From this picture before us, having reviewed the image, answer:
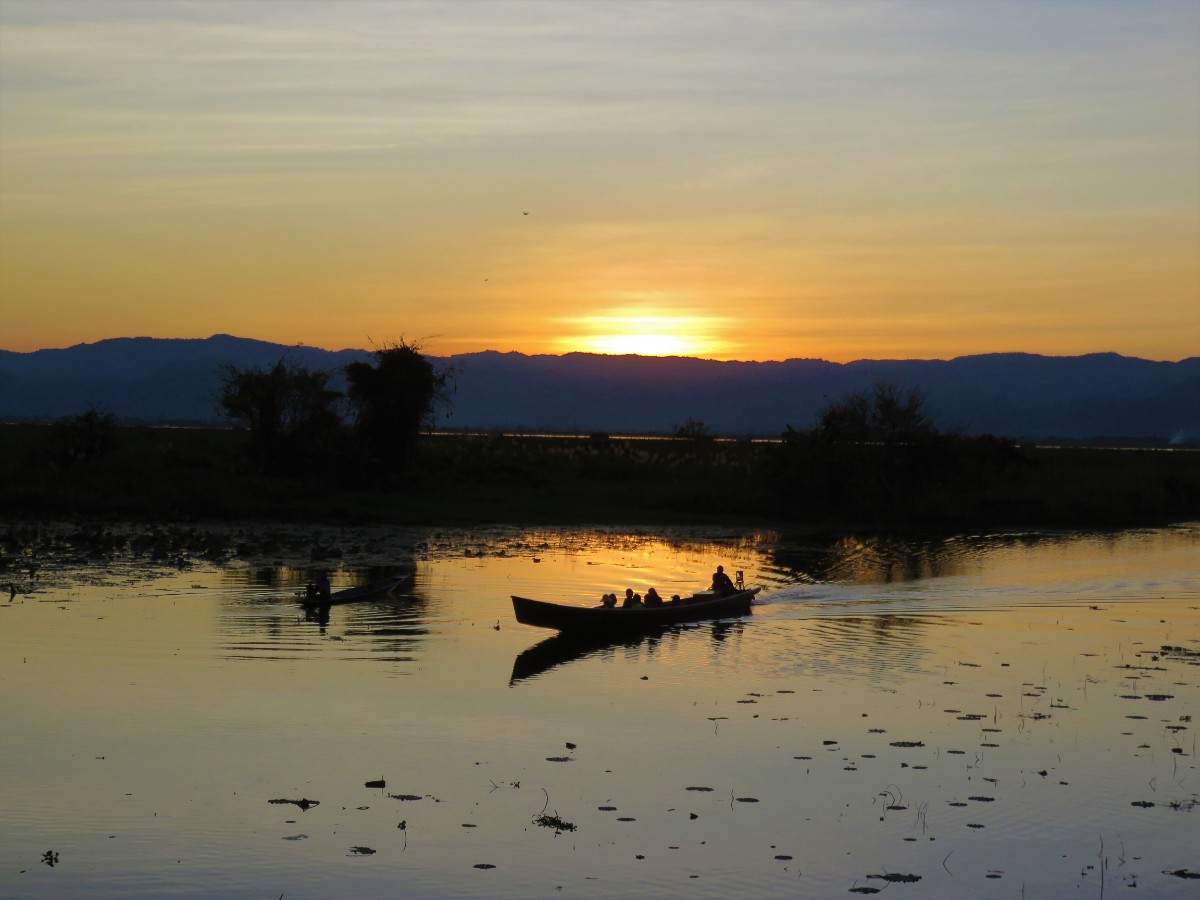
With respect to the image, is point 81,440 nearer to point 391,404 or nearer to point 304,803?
point 391,404

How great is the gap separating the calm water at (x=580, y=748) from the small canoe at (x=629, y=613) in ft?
1.84

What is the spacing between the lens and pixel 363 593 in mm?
30875

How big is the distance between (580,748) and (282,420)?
4615 cm

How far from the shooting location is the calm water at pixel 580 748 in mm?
13266

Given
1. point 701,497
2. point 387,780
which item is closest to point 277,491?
point 701,497

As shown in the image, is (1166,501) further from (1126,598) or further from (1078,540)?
(1126,598)

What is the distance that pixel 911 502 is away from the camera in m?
59.8

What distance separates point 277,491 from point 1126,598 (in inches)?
1320

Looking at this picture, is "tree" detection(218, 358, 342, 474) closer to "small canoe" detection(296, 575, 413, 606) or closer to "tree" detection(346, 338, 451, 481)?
"tree" detection(346, 338, 451, 481)

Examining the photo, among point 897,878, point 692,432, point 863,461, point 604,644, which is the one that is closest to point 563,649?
point 604,644

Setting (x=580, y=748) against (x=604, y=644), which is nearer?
(x=580, y=748)

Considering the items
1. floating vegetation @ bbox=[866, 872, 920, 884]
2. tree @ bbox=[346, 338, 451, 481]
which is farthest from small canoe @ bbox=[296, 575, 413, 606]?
tree @ bbox=[346, 338, 451, 481]

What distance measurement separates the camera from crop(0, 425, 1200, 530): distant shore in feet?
168

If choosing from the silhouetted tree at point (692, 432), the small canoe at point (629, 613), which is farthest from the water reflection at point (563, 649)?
the silhouetted tree at point (692, 432)
